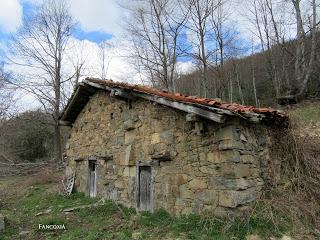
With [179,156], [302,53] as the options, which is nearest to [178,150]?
[179,156]

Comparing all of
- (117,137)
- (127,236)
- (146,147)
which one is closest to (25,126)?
(117,137)

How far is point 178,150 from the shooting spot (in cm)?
738

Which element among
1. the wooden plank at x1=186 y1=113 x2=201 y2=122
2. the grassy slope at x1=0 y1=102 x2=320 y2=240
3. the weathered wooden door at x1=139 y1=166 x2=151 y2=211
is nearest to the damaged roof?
the wooden plank at x1=186 y1=113 x2=201 y2=122

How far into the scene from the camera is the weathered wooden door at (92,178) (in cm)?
1080

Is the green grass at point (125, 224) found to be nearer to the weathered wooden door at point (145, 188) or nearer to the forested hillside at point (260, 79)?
the weathered wooden door at point (145, 188)

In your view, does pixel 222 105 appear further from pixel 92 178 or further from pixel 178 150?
pixel 92 178

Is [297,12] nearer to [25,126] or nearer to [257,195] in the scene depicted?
[257,195]

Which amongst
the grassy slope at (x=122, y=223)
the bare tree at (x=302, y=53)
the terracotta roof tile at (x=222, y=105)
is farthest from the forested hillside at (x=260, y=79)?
the grassy slope at (x=122, y=223)

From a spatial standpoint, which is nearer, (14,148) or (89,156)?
(89,156)

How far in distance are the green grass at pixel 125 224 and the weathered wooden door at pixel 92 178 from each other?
481 mm

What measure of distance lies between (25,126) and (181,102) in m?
19.6

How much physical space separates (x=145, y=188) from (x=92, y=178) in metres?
3.29

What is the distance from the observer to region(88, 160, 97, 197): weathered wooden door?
10797mm

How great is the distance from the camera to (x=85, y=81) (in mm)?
10789
